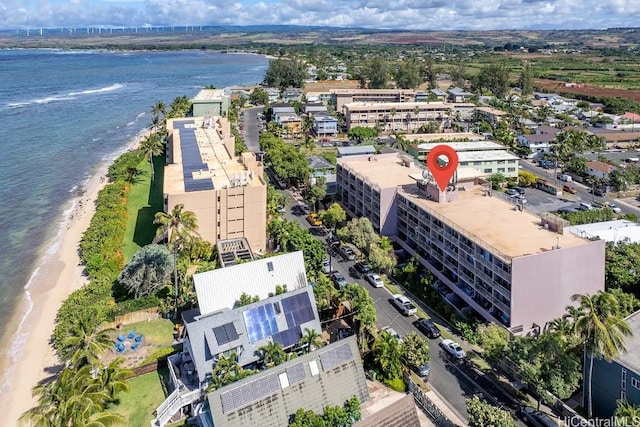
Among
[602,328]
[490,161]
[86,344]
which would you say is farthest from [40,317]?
[490,161]

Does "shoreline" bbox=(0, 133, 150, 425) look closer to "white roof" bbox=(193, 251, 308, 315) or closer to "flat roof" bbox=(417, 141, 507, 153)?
"white roof" bbox=(193, 251, 308, 315)

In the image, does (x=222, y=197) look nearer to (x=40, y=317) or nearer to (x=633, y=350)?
(x=40, y=317)

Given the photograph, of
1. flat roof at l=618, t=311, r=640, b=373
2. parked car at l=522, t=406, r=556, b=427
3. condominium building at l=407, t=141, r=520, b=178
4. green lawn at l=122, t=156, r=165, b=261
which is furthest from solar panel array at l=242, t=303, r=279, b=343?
condominium building at l=407, t=141, r=520, b=178

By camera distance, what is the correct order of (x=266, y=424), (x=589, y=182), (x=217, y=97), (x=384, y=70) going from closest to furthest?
(x=266, y=424), (x=589, y=182), (x=217, y=97), (x=384, y=70)

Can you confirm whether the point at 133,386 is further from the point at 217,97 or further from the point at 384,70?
the point at 384,70

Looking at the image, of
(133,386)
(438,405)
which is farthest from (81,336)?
(438,405)

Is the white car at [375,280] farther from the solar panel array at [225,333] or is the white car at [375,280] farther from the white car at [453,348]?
the solar panel array at [225,333]
